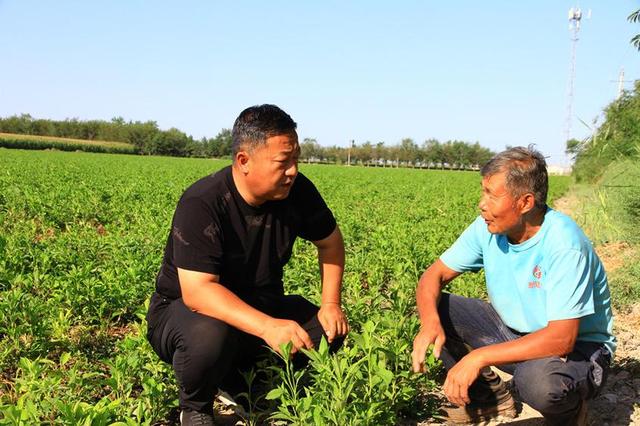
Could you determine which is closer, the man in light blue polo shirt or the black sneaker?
the man in light blue polo shirt

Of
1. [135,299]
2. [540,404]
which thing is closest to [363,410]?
[540,404]

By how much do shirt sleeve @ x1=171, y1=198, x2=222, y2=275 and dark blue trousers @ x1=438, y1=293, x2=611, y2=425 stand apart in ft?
4.53

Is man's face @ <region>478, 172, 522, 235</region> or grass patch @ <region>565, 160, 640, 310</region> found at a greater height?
man's face @ <region>478, 172, 522, 235</region>

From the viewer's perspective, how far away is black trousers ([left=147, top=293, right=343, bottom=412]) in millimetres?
2627

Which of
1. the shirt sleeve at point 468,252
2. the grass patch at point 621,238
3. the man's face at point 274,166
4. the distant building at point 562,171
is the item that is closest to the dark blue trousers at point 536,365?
the shirt sleeve at point 468,252

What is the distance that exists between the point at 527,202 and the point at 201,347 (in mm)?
1707

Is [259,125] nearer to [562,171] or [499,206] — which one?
[499,206]

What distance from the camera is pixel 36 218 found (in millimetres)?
9789

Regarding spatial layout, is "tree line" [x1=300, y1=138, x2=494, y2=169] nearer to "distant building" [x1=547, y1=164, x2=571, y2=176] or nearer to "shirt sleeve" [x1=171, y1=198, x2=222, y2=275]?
"distant building" [x1=547, y1=164, x2=571, y2=176]

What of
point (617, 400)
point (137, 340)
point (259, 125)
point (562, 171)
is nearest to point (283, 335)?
point (259, 125)

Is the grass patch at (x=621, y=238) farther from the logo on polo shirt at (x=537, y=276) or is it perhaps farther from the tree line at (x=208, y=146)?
the tree line at (x=208, y=146)

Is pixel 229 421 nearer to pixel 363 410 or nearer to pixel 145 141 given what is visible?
pixel 363 410

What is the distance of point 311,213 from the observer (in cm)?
316

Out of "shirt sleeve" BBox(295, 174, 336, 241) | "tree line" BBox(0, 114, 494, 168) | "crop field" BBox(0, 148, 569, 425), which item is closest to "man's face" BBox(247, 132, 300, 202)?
"shirt sleeve" BBox(295, 174, 336, 241)
